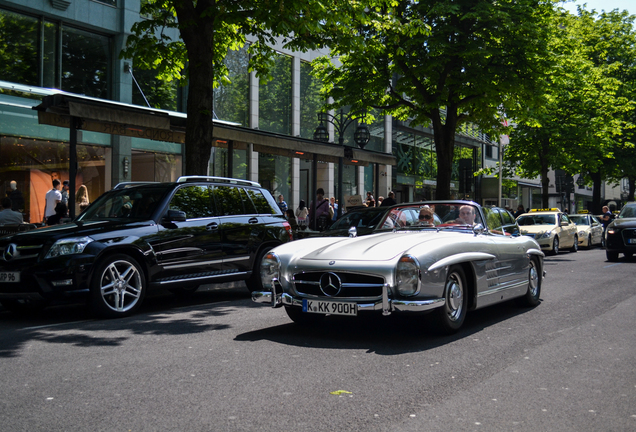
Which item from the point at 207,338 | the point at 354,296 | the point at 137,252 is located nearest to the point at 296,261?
the point at 354,296

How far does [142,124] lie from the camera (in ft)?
42.1

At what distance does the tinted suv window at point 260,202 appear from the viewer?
10.4m

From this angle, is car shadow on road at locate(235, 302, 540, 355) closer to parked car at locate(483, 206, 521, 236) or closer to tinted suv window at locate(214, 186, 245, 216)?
parked car at locate(483, 206, 521, 236)

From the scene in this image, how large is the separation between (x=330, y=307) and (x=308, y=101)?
24.0 metres

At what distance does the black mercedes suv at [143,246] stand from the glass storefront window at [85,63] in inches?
448

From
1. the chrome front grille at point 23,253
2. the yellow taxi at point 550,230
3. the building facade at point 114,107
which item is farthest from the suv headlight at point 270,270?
the yellow taxi at point 550,230

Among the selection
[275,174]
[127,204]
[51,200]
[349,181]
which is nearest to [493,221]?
[127,204]

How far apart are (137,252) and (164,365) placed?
309cm

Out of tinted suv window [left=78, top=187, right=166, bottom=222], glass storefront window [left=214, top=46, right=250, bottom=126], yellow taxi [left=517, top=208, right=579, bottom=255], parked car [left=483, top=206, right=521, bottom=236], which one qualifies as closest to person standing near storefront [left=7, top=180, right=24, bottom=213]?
tinted suv window [left=78, top=187, right=166, bottom=222]

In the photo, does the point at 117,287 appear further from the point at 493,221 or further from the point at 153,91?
the point at 153,91

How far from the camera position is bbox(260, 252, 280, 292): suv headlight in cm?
673

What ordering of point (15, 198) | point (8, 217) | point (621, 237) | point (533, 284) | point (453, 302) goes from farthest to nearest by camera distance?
point (621, 237) → point (15, 198) → point (8, 217) → point (533, 284) → point (453, 302)

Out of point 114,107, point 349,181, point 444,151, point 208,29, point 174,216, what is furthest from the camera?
point 349,181

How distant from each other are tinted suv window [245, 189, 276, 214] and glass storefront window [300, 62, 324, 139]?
1850cm
